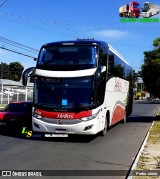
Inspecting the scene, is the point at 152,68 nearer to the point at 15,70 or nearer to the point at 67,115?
the point at 67,115

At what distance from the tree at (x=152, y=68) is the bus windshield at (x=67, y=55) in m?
7.91

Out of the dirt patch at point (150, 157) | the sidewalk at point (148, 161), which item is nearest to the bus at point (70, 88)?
the dirt patch at point (150, 157)

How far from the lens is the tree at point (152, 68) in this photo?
848 inches

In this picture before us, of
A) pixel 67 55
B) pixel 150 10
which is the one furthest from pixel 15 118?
pixel 150 10

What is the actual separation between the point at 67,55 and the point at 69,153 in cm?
445

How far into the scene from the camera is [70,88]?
551 inches

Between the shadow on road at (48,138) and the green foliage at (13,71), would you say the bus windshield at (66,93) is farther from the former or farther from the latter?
the green foliage at (13,71)

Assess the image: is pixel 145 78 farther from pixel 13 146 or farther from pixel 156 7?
pixel 13 146

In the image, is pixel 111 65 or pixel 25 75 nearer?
pixel 25 75

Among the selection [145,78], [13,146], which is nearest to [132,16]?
[145,78]

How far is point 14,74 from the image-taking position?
453ft

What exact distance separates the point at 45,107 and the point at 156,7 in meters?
16.4

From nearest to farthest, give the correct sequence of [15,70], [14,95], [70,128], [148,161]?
[148,161]
[70,128]
[14,95]
[15,70]

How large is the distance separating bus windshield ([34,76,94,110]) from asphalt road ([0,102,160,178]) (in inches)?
54.9
